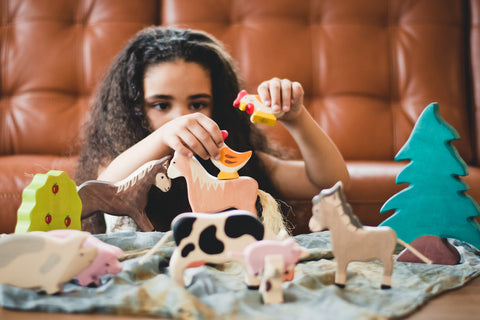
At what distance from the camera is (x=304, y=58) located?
1501 mm

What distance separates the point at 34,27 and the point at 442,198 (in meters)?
1.53

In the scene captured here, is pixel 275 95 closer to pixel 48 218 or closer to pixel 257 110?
pixel 257 110

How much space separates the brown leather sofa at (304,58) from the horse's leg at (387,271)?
947mm

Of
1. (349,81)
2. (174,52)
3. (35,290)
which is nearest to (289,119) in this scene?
(174,52)

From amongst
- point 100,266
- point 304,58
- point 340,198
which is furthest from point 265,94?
point 304,58

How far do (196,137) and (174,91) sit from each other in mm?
313

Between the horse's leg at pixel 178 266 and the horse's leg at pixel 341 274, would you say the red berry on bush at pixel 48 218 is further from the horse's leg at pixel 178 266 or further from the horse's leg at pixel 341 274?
the horse's leg at pixel 341 274

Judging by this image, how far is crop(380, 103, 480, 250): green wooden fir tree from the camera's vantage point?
587 millimetres

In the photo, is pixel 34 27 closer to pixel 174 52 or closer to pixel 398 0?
pixel 174 52

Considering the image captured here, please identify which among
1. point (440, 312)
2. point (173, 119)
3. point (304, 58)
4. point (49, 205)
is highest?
point (304, 58)

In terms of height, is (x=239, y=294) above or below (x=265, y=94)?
below

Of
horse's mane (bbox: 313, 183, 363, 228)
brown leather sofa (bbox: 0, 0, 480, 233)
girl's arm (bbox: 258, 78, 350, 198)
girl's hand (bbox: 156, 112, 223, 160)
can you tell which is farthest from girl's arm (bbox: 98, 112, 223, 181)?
brown leather sofa (bbox: 0, 0, 480, 233)

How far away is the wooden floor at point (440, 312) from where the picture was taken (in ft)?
1.43

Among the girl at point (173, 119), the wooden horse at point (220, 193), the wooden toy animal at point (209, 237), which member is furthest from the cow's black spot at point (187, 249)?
the girl at point (173, 119)
